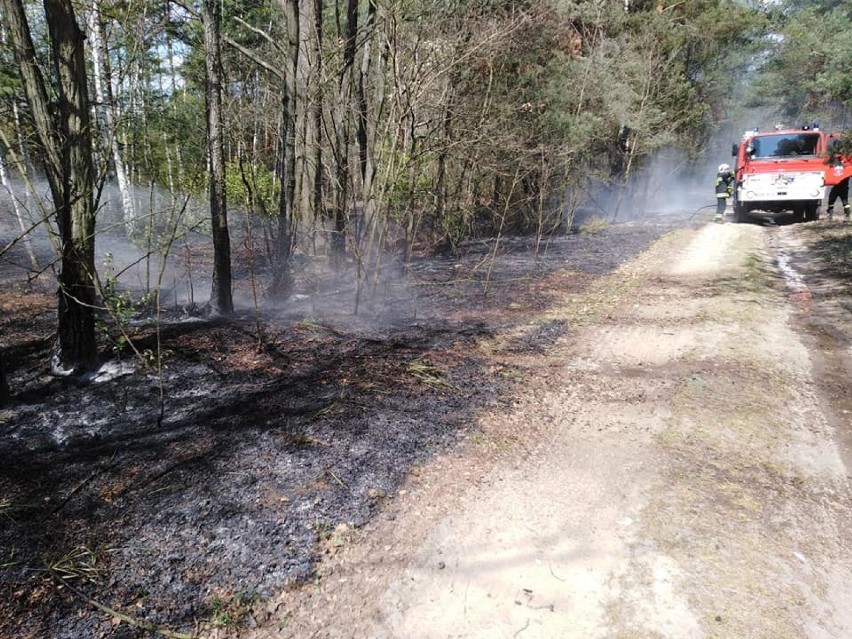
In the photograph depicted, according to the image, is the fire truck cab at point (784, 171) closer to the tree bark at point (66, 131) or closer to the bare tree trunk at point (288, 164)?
the bare tree trunk at point (288, 164)

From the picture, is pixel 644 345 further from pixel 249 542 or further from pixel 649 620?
pixel 249 542

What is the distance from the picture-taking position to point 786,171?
50.6ft

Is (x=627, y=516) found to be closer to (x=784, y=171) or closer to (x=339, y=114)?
(x=339, y=114)

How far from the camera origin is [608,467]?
154 inches

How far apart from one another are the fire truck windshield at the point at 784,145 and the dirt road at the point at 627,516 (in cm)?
1205

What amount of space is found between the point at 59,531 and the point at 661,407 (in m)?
4.61

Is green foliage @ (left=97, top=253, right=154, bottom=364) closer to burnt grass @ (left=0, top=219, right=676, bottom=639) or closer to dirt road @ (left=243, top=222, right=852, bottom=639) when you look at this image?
burnt grass @ (left=0, top=219, right=676, bottom=639)

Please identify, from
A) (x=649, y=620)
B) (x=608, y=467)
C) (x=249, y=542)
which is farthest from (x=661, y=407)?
(x=249, y=542)

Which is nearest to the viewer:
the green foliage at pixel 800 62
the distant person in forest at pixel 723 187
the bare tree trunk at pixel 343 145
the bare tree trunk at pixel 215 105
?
the bare tree trunk at pixel 215 105

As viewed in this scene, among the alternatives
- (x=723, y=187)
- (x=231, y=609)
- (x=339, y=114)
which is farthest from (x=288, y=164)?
(x=723, y=187)

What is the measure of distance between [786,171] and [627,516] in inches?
633

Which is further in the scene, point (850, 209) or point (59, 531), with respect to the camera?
point (850, 209)

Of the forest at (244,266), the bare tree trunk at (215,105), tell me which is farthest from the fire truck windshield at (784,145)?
the bare tree trunk at (215,105)

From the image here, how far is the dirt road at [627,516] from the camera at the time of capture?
264cm
